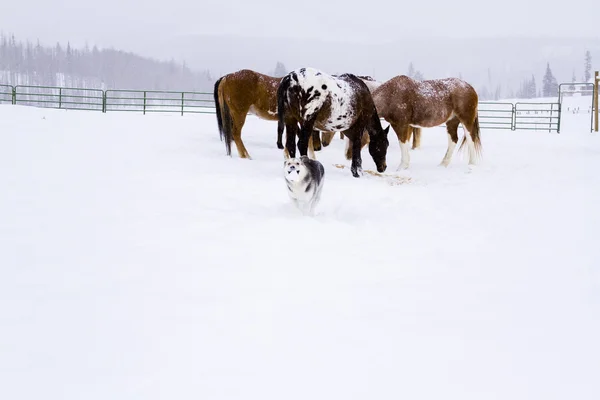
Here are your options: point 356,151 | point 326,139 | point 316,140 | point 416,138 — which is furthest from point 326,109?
point 416,138

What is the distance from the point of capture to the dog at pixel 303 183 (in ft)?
19.7

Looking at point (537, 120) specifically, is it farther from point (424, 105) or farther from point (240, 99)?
point (240, 99)

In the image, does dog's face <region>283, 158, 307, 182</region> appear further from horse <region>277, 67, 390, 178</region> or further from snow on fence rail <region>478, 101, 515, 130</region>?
snow on fence rail <region>478, 101, 515, 130</region>

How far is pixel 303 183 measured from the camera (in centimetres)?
603

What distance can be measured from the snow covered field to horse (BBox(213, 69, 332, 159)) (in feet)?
7.42

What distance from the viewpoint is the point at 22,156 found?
8.54 metres

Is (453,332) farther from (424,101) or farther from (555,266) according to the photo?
(424,101)

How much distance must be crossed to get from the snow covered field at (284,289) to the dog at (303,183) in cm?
20

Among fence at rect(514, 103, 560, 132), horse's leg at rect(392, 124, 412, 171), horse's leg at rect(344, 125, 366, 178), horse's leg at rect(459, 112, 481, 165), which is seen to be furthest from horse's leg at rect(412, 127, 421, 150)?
fence at rect(514, 103, 560, 132)

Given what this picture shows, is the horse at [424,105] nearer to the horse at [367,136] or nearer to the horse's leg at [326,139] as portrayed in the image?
the horse at [367,136]

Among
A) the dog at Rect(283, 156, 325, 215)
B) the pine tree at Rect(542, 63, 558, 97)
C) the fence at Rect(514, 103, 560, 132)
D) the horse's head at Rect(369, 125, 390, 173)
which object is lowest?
the dog at Rect(283, 156, 325, 215)

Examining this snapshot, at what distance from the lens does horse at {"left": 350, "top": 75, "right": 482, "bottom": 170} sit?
407 inches

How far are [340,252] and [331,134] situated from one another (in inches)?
306

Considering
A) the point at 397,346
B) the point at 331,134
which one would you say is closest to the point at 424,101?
the point at 331,134
